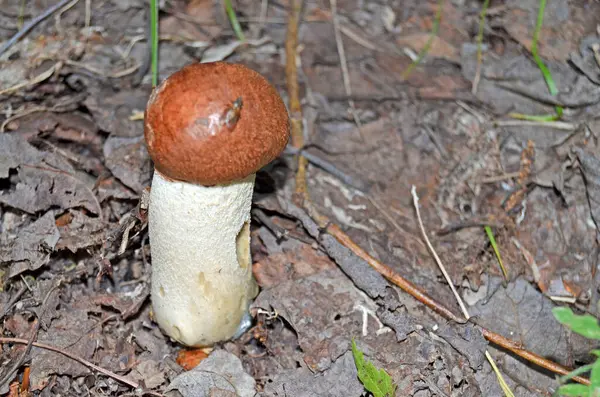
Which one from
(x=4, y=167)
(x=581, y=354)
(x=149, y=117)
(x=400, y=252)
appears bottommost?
(x=581, y=354)

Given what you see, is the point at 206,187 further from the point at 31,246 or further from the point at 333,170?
the point at 333,170

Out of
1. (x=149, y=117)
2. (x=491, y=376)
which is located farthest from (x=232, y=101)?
(x=491, y=376)

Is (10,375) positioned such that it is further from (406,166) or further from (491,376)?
(406,166)

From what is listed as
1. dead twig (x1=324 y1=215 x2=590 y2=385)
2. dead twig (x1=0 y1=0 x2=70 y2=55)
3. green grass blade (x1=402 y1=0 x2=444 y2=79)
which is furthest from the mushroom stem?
green grass blade (x1=402 y1=0 x2=444 y2=79)

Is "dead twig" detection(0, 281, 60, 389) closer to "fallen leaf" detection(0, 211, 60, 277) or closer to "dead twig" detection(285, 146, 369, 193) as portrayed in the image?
"fallen leaf" detection(0, 211, 60, 277)

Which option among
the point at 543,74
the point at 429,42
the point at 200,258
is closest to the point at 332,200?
the point at 200,258

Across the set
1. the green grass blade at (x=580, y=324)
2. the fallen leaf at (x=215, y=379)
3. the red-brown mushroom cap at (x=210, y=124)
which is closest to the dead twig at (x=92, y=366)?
the fallen leaf at (x=215, y=379)

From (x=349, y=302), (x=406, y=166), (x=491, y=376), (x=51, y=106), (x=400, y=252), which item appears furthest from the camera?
(x=406, y=166)
